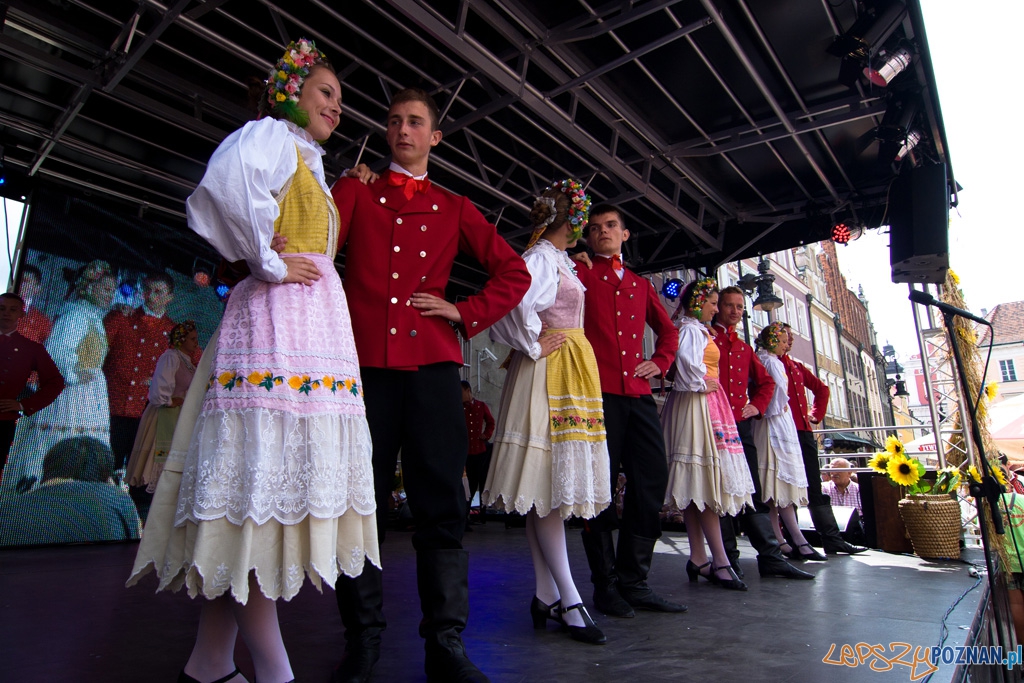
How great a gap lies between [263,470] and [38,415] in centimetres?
625

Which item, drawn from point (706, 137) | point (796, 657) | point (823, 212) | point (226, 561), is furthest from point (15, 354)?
point (823, 212)

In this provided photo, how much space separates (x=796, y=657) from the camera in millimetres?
2256

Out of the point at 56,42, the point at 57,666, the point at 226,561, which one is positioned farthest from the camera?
the point at 56,42

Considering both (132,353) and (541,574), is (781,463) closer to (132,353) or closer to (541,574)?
(541,574)

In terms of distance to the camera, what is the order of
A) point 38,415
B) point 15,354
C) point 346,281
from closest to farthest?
point 346,281 < point 15,354 < point 38,415

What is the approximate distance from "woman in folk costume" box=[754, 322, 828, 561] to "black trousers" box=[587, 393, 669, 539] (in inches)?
91.6

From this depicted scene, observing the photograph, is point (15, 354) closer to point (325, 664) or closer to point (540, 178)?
point (325, 664)

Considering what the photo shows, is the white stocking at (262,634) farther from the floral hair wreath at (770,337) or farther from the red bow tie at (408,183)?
the floral hair wreath at (770,337)

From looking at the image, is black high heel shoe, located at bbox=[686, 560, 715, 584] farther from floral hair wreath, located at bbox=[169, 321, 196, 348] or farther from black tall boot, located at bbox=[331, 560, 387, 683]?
floral hair wreath, located at bbox=[169, 321, 196, 348]

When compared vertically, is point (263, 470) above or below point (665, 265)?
below

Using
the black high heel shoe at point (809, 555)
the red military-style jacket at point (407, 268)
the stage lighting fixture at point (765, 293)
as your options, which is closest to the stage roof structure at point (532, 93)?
the stage lighting fixture at point (765, 293)

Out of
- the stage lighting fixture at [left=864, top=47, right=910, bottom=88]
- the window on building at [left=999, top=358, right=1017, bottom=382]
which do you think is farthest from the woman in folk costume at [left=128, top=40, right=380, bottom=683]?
the window on building at [left=999, top=358, right=1017, bottom=382]

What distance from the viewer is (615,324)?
10.8ft

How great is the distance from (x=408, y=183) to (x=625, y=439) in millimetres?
1732
